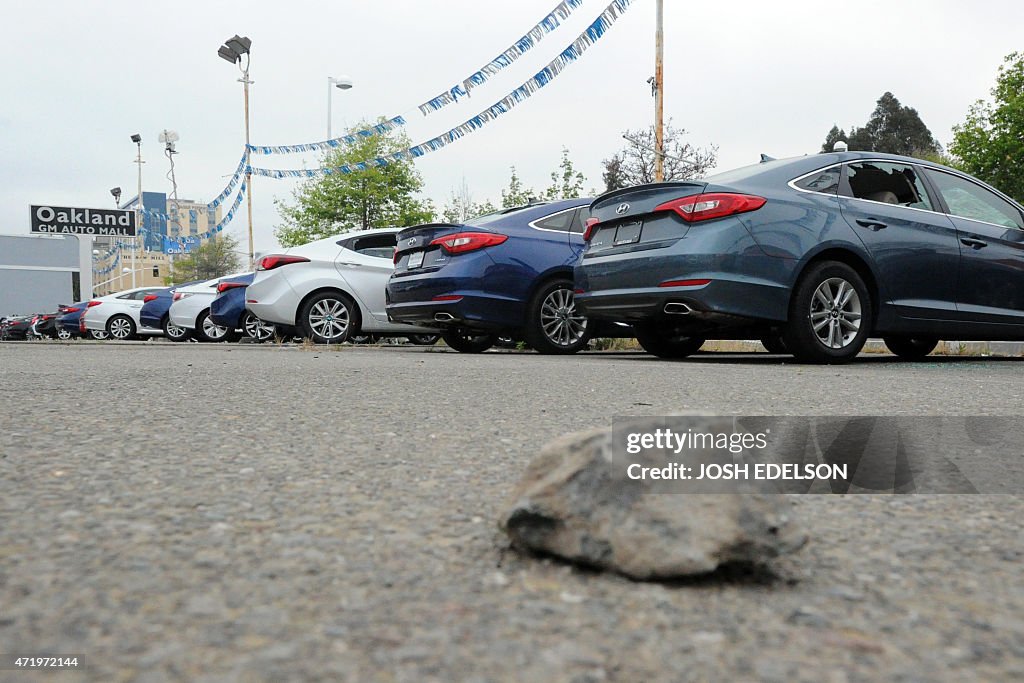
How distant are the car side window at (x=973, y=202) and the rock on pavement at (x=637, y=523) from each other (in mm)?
6977

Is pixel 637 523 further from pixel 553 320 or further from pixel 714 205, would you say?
pixel 553 320

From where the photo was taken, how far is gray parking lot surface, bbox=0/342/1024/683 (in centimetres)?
122

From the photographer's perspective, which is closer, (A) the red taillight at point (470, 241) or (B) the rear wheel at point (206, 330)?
(A) the red taillight at point (470, 241)

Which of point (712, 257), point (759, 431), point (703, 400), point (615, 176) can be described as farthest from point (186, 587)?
point (615, 176)

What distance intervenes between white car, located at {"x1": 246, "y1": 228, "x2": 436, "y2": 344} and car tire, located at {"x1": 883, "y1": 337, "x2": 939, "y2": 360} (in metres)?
5.52

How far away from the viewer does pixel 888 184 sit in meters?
7.37

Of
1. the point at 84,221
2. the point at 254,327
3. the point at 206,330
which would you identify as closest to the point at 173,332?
the point at 206,330

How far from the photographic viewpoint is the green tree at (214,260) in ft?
176

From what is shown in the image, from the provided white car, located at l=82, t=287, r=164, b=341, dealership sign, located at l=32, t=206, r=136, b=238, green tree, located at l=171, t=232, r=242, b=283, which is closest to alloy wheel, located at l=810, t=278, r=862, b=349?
white car, located at l=82, t=287, r=164, b=341

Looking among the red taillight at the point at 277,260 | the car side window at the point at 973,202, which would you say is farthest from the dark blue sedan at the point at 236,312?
the car side window at the point at 973,202

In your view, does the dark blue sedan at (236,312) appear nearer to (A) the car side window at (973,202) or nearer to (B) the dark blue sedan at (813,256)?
(B) the dark blue sedan at (813,256)

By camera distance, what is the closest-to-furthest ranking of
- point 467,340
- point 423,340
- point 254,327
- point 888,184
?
point 888,184 → point 467,340 → point 423,340 → point 254,327

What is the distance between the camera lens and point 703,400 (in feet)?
14.0

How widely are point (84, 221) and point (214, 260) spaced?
849 centimetres
